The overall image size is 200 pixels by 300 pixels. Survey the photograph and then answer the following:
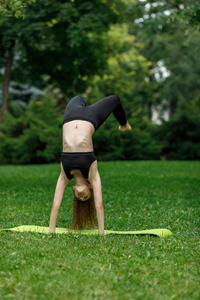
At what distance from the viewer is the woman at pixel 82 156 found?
620 centimetres

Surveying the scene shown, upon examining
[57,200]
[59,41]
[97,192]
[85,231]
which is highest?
[59,41]

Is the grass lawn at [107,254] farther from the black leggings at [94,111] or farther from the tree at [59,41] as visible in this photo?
the tree at [59,41]

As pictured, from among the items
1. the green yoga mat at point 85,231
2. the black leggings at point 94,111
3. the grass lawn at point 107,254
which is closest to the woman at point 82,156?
the black leggings at point 94,111

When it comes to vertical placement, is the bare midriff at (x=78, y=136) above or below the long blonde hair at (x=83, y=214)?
above

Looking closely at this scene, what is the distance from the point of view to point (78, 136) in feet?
20.5

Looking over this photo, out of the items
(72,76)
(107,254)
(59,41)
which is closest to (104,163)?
(59,41)

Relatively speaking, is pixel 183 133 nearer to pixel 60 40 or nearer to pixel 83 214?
pixel 60 40

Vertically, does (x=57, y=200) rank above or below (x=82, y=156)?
below

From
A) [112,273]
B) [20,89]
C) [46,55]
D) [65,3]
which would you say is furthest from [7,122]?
[112,273]

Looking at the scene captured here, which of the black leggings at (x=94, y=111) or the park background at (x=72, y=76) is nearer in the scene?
the black leggings at (x=94, y=111)

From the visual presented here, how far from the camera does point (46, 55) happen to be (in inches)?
864

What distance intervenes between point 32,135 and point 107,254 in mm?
16001

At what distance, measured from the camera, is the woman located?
620 cm

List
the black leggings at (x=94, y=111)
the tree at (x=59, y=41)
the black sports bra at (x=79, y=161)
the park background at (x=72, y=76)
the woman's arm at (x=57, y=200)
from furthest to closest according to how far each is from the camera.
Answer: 1. the park background at (x=72, y=76)
2. the tree at (x=59, y=41)
3. the black leggings at (x=94, y=111)
4. the woman's arm at (x=57, y=200)
5. the black sports bra at (x=79, y=161)
